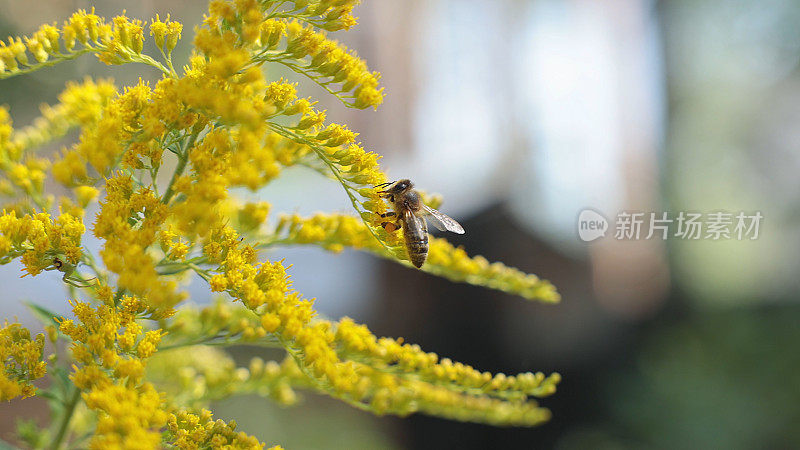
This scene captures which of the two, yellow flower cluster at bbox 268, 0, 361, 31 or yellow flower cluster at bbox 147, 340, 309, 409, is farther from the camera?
yellow flower cluster at bbox 147, 340, 309, 409

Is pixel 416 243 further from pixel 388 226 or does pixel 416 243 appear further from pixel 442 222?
pixel 442 222

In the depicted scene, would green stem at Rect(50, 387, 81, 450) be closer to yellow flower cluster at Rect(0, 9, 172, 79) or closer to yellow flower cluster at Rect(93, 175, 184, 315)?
yellow flower cluster at Rect(93, 175, 184, 315)

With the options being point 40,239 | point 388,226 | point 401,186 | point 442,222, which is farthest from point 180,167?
point 442,222

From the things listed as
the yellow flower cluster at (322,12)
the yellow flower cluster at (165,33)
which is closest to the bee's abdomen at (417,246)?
the yellow flower cluster at (322,12)

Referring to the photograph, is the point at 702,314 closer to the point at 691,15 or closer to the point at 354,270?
the point at 354,270

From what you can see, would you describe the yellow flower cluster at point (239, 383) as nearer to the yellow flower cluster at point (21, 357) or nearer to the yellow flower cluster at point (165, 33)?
the yellow flower cluster at point (21, 357)

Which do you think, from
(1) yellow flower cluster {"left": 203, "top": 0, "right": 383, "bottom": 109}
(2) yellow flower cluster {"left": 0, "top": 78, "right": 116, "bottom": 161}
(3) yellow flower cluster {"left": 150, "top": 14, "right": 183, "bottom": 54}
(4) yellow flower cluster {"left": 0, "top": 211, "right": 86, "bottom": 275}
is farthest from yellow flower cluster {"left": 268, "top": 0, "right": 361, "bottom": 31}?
(4) yellow flower cluster {"left": 0, "top": 211, "right": 86, "bottom": 275}
